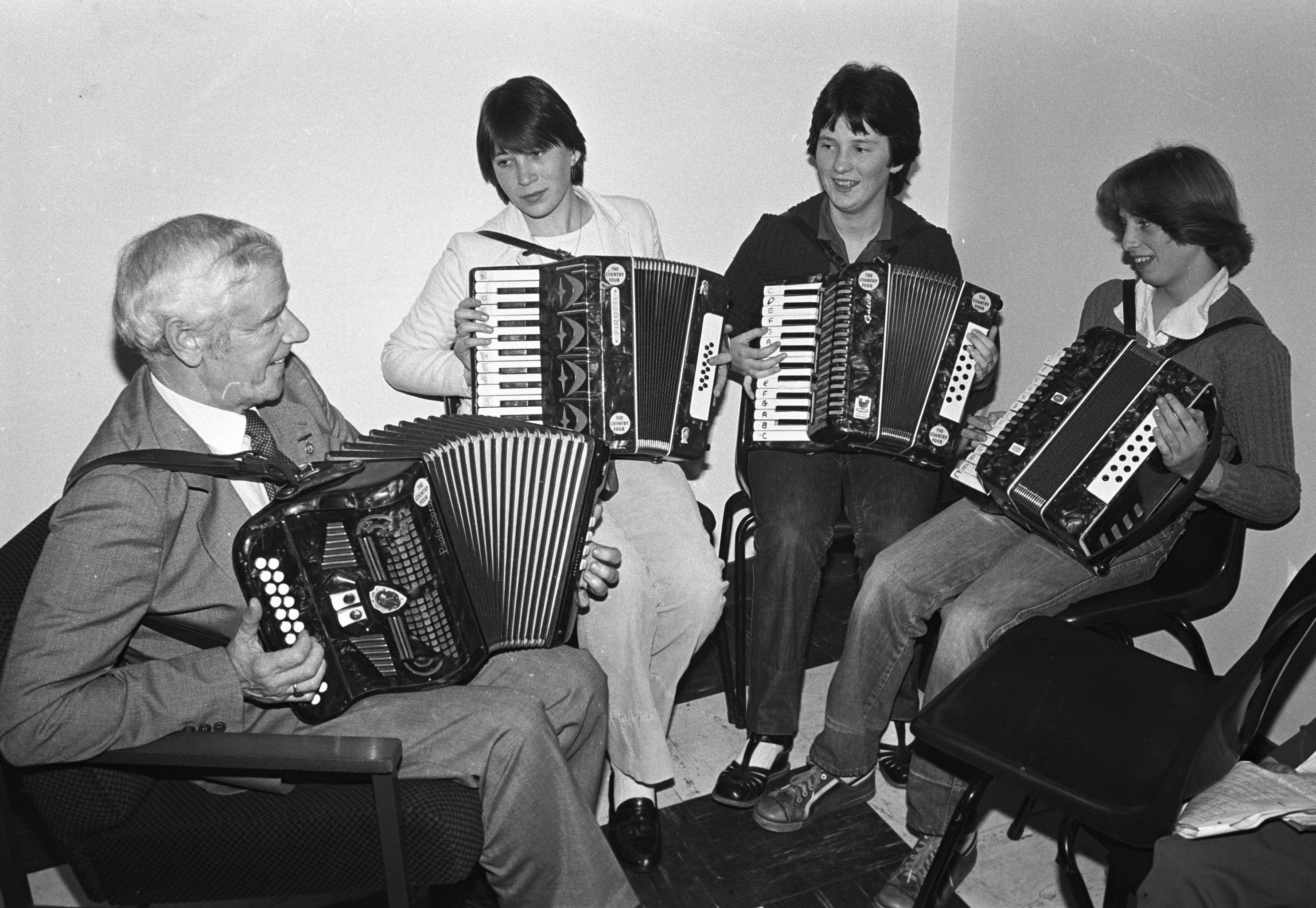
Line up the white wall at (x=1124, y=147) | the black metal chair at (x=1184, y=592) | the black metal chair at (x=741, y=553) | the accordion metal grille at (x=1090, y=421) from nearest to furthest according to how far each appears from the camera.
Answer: the accordion metal grille at (x=1090, y=421) → the black metal chair at (x=1184, y=592) → the white wall at (x=1124, y=147) → the black metal chair at (x=741, y=553)

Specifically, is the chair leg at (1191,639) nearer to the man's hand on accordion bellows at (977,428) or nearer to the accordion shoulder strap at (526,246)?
the man's hand on accordion bellows at (977,428)

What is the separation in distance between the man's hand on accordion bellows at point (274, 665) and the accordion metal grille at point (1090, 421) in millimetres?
1502

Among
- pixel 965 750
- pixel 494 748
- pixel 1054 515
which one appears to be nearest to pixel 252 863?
pixel 494 748

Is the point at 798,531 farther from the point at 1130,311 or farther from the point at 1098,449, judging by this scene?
the point at 1130,311

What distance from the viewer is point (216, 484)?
180 cm

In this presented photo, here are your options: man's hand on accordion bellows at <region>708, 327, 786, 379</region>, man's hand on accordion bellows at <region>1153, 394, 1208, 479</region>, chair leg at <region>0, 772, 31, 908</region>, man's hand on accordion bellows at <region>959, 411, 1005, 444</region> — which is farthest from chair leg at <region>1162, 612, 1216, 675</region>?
chair leg at <region>0, 772, 31, 908</region>

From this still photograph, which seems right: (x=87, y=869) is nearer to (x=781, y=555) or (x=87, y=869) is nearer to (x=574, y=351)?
(x=574, y=351)

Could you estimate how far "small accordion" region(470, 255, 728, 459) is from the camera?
2402 mm

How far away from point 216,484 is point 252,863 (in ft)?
2.02

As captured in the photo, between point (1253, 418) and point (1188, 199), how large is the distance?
515mm

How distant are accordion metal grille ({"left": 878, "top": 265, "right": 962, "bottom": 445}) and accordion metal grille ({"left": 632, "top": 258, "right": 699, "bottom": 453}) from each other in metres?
0.48

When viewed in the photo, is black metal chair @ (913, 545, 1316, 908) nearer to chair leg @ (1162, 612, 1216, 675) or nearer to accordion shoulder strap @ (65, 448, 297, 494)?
chair leg @ (1162, 612, 1216, 675)

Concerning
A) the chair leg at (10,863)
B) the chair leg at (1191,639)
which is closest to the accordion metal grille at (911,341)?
the chair leg at (1191,639)

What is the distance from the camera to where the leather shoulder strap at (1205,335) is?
2348mm
